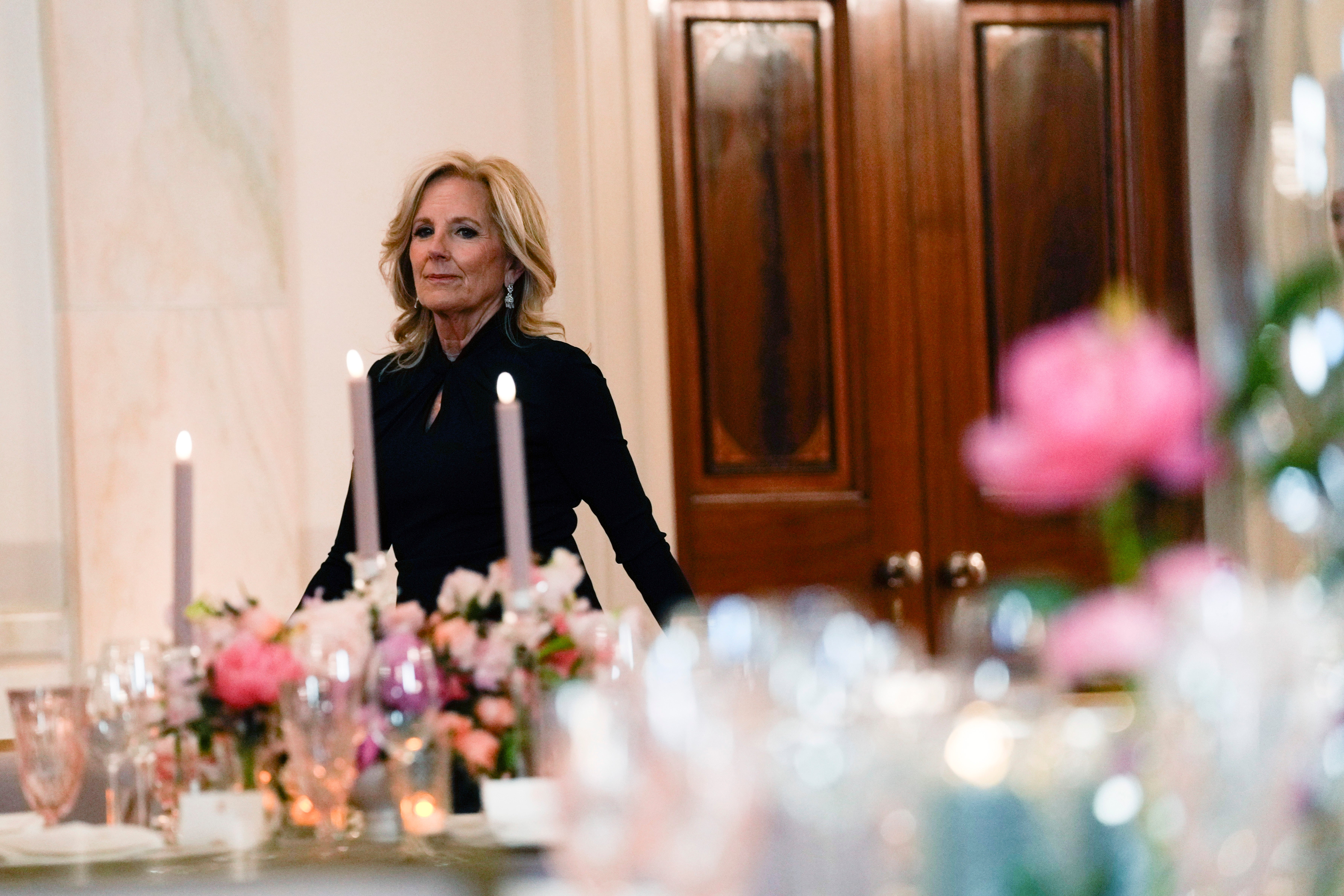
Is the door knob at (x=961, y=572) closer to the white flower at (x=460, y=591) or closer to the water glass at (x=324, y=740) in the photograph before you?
the white flower at (x=460, y=591)

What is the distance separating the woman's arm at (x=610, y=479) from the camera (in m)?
2.03

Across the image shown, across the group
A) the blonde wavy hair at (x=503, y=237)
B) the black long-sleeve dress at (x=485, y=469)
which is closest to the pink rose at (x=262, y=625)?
the black long-sleeve dress at (x=485, y=469)

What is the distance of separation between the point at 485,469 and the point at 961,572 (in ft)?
5.61

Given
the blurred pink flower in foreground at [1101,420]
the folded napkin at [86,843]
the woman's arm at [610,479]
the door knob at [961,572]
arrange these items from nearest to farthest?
the blurred pink flower in foreground at [1101,420] → the folded napkin at [86,843] → the woman's arm at [610,479] → the door knob at [961,572]

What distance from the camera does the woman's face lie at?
2314mm

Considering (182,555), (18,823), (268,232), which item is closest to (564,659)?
(182,555)

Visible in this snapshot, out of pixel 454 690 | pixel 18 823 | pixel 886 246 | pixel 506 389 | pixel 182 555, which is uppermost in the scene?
pixel 886 246

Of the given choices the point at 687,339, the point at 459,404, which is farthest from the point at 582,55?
the point at 459,404

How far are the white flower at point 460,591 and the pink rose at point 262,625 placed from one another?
14 cm

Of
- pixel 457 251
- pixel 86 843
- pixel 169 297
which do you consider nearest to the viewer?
pixel 86 843

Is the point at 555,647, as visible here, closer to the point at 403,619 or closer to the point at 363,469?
the point at 403,619

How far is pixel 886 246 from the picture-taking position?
360 cm

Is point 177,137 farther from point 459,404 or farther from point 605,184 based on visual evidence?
point 459,404

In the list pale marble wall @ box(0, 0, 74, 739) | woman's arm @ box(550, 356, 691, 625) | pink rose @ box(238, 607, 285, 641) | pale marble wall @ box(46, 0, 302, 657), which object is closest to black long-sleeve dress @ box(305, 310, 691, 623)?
woman's arm @ box(550, 356, 691, 625)
